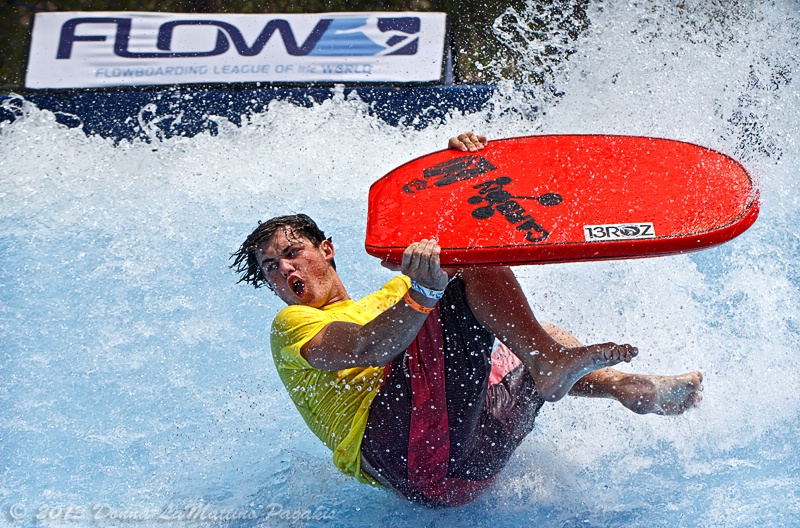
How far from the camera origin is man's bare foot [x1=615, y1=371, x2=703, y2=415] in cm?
293

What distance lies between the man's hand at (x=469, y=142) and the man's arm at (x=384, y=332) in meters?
0.82

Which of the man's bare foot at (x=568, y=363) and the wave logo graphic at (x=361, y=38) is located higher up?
the wave logo graphic at (x=361, y=38)

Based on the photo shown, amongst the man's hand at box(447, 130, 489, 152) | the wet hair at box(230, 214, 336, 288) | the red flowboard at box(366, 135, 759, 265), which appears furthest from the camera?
the man's hand at box(447, 130, 489, 152)

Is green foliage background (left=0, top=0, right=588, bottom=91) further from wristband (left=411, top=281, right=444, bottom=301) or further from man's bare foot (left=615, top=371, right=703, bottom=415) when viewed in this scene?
wristband (left=411, top=281, right=444, bottom=301)

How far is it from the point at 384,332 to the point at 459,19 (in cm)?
434

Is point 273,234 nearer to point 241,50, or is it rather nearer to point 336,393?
point 336,393

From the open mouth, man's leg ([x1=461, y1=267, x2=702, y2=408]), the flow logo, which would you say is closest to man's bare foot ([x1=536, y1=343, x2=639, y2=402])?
man's leg ([x1=461, y1=267, x2=702, y2=408])

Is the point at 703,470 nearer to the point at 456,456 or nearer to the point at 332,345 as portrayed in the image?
the point at 456,456

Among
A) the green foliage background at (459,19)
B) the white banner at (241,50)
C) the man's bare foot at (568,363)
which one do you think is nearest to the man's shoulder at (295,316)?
the man's bare foot at (568,363)

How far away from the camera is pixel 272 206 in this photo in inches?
201

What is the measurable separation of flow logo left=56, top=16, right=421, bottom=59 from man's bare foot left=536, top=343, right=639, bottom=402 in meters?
3.11

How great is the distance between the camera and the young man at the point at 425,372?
2.69m

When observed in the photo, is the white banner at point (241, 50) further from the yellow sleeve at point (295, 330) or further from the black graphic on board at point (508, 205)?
the yellow sleeve at point (295, 330)

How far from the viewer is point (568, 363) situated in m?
2.71
